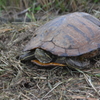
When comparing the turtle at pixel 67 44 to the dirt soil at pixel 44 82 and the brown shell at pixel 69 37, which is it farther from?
the dirt soil at pixel 44 82

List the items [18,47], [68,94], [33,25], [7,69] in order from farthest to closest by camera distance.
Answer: [33,25] → [18,47] → [7,69] → [68,94]

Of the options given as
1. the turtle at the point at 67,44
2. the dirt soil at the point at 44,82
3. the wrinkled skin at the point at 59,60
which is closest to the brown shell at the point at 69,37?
the turtle at the point at 67,44

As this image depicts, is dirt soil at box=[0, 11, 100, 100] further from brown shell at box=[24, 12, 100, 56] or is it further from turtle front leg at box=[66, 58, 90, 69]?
brown shell at box=[24, 12, 100, 56]

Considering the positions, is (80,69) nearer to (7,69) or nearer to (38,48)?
(38,48)

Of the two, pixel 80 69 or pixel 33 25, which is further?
pixel 33 25

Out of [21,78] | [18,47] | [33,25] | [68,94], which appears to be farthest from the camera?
[33,25]

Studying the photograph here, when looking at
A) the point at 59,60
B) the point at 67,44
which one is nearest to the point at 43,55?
the point at 59,60

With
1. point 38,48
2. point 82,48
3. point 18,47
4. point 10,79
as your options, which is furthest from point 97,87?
point 18,47

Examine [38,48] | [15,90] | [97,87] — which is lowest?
[15,90]
